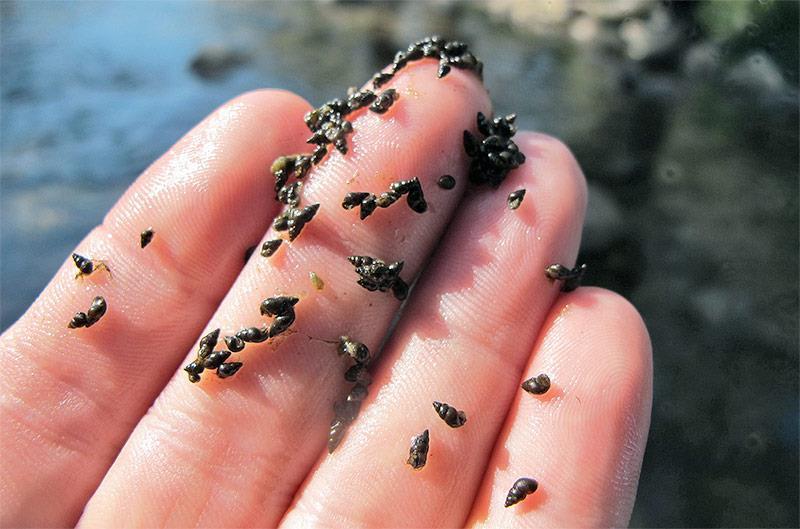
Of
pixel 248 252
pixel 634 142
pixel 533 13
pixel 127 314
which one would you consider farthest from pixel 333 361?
pixel 533 13

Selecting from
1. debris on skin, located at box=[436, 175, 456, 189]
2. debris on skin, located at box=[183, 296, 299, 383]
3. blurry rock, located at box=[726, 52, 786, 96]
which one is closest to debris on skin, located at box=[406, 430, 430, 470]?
debris on skin, located at box=[183, 296, 299, 383]

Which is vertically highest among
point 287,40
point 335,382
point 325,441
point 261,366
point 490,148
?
point 490,148

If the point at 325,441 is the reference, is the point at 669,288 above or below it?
below

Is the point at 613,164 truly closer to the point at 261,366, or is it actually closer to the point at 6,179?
the point at 261,366

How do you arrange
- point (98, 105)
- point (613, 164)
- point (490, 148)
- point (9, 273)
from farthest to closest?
point (98, 105) < point (613, 164) < point (9, 273) < point (490, 148)

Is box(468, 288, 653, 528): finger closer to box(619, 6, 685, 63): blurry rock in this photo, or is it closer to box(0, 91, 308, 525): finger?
box(0, 91, 308, 525): finger

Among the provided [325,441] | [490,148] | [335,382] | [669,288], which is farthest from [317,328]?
[669,288]
